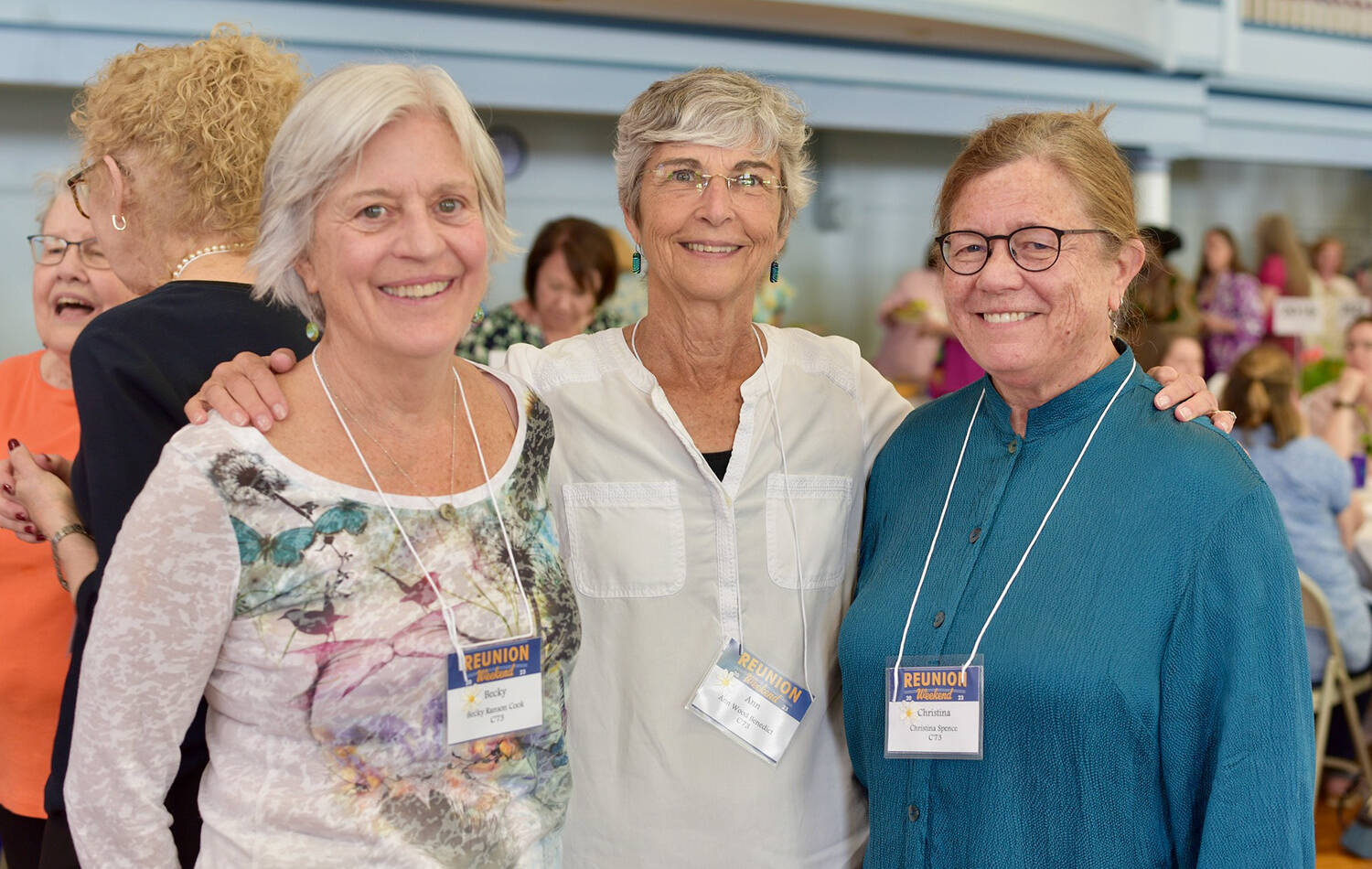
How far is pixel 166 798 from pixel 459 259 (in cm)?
84

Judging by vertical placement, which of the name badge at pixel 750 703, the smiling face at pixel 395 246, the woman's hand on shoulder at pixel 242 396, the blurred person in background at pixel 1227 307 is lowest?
the name badge at pixel 750 703

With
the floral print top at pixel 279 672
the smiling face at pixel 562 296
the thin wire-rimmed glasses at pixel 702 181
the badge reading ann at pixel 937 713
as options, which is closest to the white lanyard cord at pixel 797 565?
the badge reading ann at pixel 937 713

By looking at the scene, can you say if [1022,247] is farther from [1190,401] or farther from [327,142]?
[327,142]

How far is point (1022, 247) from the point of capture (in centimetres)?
178

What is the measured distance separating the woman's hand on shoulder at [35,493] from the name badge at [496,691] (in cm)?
69

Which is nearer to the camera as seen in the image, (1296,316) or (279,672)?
(279,672)

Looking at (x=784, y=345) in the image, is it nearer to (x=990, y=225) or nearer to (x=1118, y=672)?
(x=990, y=225)

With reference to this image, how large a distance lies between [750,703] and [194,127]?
4.01 ft

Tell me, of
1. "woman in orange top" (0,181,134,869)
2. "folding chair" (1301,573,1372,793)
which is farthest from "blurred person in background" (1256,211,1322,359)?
"woman in orange top" (0,181,134,869)

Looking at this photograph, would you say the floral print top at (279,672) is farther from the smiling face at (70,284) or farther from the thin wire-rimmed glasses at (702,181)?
the smiling face at (70,284)

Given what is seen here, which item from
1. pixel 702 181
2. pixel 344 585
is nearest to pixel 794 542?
pixel 702 181

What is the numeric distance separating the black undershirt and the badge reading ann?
1.52 ft

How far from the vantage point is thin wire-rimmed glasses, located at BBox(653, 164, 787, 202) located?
201cm

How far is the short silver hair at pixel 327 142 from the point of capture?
54.4 inches
